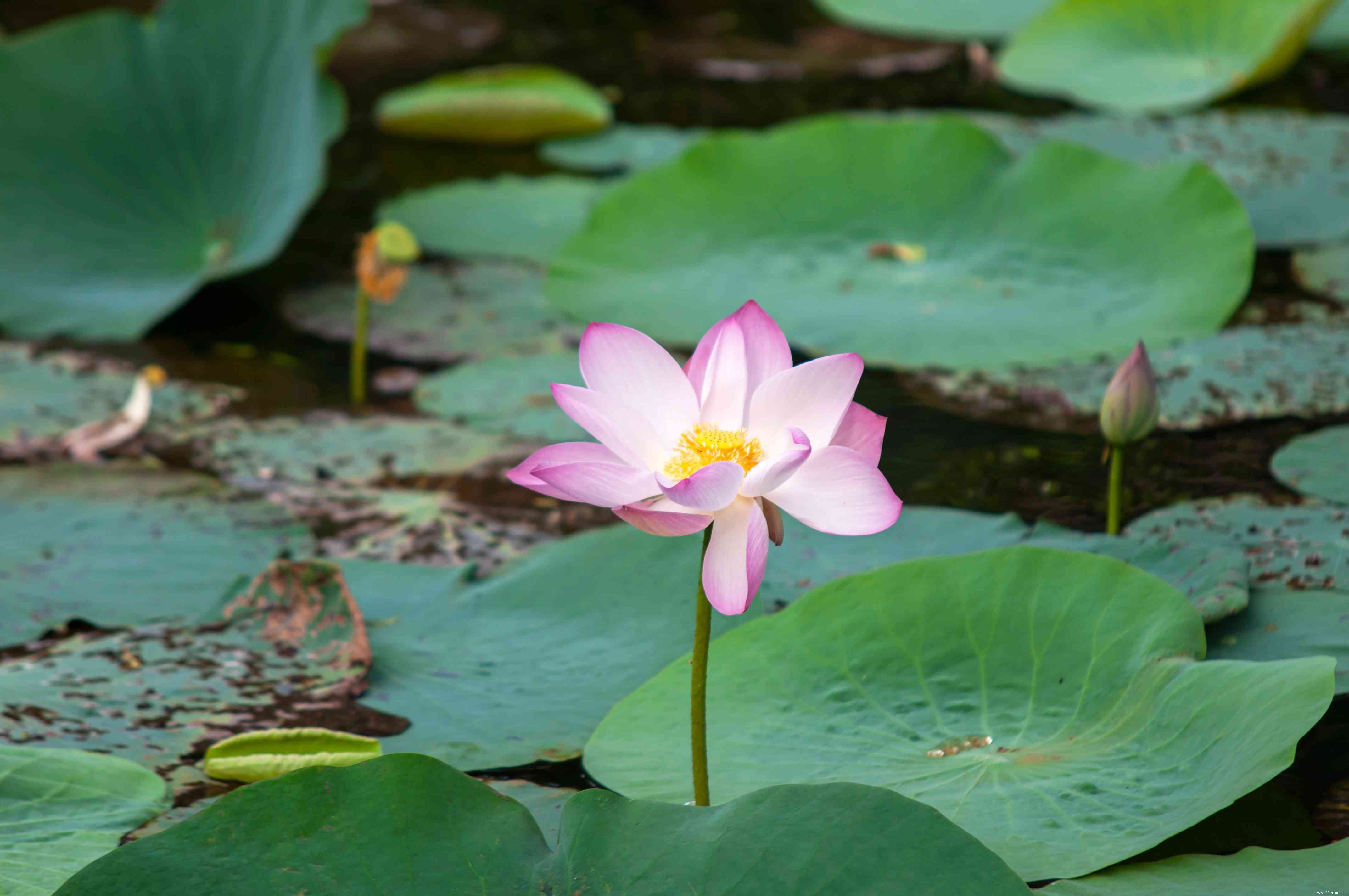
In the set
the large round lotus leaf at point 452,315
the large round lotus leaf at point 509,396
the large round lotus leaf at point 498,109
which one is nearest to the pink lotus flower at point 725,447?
the large round lotus leaf at point 509,396

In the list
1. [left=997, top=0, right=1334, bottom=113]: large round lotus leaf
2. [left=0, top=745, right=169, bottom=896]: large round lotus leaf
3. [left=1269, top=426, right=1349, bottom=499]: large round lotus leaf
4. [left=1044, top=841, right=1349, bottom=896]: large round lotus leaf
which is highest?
[left=997, top=0, right=1334, bottom=113]: large round lotus leaf

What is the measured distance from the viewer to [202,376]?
2.19 meters

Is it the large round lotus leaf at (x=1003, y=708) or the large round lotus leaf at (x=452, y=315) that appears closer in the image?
the large round lotus leaf at (x=1003, y=708)

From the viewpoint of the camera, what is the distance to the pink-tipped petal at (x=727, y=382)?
878 millimetres

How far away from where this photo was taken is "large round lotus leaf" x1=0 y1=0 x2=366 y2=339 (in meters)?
2.29

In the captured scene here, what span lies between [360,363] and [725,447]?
4.36 ft

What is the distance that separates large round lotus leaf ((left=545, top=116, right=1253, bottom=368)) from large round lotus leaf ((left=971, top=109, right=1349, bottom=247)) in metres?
0.25

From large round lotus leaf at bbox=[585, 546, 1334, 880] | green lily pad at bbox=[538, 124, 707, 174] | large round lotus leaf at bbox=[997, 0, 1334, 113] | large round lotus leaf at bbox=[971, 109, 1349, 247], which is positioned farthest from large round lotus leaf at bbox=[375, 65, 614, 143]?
→ large round lotus leaf at bbox=[585, 546, 1334, 880]

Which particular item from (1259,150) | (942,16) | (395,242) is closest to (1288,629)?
(395,242)

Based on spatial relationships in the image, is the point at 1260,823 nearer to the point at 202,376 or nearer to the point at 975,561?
the point at 975,561

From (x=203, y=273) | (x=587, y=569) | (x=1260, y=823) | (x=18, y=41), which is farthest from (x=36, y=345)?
(x=1260, y=823)

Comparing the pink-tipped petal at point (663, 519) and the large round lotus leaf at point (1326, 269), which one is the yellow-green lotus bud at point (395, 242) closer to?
the pink-tipped petal at point (663, 519)

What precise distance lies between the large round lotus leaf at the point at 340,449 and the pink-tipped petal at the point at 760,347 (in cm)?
98

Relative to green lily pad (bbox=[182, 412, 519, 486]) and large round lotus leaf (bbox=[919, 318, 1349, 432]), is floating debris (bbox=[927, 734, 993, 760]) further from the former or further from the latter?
green lily pad (bbox=[182, 412, 519, 486])
